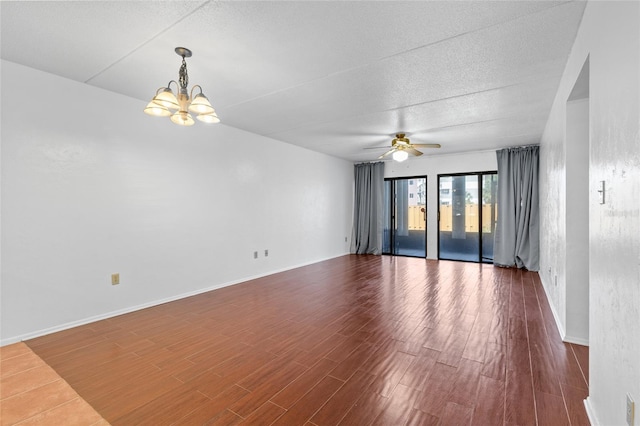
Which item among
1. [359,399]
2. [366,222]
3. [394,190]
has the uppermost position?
[394,190]

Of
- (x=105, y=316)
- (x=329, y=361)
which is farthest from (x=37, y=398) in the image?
(x=329, y=361)

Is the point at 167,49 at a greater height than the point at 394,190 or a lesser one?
greater

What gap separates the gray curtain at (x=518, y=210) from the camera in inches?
223

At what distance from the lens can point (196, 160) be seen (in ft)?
13.8

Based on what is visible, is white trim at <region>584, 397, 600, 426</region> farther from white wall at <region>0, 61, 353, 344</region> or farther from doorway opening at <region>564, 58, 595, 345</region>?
white wall at <region>0, 61, 353, 344</region>

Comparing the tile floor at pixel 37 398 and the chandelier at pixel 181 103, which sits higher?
the chandelier at pixel 181 103

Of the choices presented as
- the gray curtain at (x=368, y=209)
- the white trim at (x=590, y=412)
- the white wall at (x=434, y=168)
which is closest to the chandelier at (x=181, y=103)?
the white trim at (x=590, y=412)

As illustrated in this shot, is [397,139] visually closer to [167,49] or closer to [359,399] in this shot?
[167,49]

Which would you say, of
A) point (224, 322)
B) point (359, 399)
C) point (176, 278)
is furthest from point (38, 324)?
point (359, 399)

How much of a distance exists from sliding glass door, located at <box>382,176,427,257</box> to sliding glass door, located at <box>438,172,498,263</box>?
21.4 inches

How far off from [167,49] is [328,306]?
3.21 metres

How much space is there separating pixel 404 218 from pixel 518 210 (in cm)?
256

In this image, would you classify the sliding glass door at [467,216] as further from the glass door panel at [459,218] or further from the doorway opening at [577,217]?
the doorway opening at [577,217]

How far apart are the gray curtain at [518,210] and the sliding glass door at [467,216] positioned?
0.36 meters
